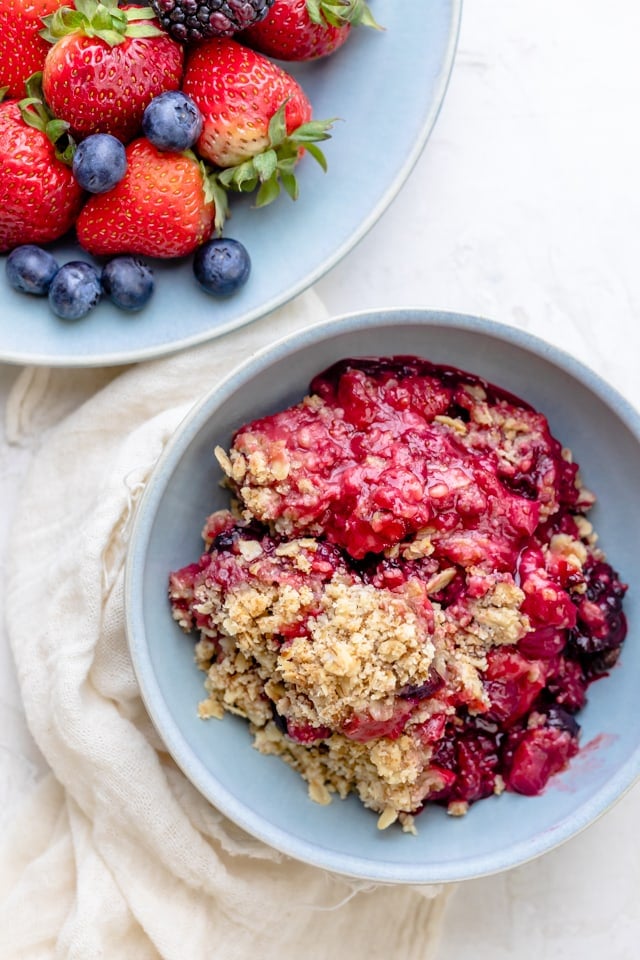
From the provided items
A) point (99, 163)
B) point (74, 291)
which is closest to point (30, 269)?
point (74, 291)

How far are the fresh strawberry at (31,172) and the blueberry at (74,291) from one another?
0.10 m

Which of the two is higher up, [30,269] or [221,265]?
[221,265]

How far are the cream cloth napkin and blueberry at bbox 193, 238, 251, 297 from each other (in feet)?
0.36

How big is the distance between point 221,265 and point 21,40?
1.78 ft

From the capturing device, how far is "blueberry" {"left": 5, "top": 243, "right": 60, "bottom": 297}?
6.04 feet

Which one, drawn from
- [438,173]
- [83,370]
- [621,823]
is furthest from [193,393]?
[621,823]

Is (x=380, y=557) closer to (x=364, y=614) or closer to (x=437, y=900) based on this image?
(x=364, y=614)

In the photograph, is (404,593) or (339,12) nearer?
(404,593)

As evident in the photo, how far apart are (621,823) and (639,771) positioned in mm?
433

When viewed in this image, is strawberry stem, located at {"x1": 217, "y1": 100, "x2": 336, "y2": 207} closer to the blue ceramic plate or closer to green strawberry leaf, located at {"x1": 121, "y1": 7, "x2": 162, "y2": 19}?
the blue ceramic plate

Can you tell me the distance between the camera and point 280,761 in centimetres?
176

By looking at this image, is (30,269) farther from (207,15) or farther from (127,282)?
(207,15)

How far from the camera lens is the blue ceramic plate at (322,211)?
74.2 inches

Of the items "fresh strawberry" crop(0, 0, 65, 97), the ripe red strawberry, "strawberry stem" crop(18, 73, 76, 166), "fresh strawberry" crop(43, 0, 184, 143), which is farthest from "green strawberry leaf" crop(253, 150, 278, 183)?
"fresh strawberry" crop(0, 0, 65, 97)
